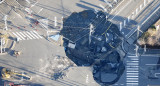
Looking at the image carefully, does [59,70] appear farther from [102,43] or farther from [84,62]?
[102,43]

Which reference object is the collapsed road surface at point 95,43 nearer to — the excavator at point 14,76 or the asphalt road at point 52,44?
the asphalt road at point 52,44

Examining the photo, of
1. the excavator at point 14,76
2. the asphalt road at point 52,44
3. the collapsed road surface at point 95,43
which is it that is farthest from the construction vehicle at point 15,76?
the collapsed road surface at point 95,43

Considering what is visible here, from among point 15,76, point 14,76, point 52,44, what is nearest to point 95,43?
point 52,44

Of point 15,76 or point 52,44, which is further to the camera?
point 52,44

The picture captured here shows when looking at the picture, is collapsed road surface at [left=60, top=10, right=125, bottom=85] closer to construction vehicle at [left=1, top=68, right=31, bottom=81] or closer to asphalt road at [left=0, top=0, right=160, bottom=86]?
asphalt road at [left=0, top=0, right=160, bottom=86]

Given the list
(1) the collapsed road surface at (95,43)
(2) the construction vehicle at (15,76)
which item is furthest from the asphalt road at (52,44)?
Result: (1) the collapsed road surface at (95,43)

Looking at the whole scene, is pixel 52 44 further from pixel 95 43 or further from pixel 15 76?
pixel 15 76

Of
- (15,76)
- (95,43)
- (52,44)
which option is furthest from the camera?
(52,44)

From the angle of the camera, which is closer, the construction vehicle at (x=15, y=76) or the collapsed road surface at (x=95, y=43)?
the construction vehicle at (x=15, y=76)

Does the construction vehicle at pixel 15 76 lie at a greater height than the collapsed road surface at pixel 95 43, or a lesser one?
lesser
